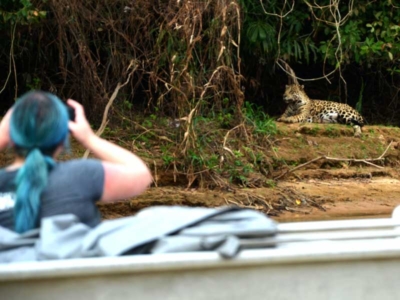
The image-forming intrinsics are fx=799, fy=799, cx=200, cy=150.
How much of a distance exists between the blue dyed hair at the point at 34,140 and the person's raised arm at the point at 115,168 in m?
0.15

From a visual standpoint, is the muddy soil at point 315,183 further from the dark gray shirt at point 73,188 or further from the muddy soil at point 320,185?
the dark gray shirt at point 73,188

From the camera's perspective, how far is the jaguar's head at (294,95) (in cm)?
1312

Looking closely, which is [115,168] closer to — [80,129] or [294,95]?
[80,129]

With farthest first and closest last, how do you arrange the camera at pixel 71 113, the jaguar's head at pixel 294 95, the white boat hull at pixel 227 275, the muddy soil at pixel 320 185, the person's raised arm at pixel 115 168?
the jaguar's head at pixel 294 95
the muddy soil at pixel 320 185
the camera at pixel 71 113
the person's raised arm at pixel 115 168
the white boat hull at pixel 227 275

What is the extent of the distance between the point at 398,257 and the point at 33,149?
4.76 ft

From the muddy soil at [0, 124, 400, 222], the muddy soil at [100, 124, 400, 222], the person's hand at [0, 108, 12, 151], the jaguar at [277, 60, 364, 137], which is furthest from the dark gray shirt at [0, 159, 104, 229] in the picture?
the jaguar at [277, 60, 364, 137]

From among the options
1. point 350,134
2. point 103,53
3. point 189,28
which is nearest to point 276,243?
point 189,28

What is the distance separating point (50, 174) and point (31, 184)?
0.30 ft

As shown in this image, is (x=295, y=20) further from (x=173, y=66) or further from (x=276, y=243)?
(x=276, y=243)

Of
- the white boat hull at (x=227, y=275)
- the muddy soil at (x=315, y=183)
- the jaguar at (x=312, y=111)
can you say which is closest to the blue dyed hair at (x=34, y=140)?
the white boat hull at (x=227, y=275)

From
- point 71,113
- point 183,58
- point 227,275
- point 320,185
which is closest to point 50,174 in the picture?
point 71,113

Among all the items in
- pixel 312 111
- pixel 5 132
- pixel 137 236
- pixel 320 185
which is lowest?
pixel 320 185

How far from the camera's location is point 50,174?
2.91m

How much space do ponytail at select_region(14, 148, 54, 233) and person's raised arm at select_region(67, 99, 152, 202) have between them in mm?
205
